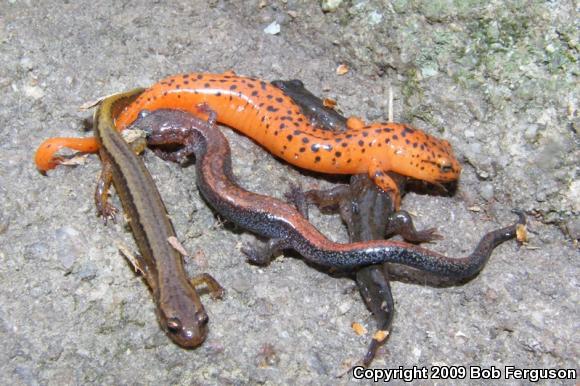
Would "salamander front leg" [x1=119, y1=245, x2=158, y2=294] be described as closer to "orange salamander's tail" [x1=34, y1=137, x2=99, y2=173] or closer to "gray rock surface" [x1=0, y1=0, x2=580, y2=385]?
"gray rock surface" [x1=0, y1=0, x2=580, y2=385]

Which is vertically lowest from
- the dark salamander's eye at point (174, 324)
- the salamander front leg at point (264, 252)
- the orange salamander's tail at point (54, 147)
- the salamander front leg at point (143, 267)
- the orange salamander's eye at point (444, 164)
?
the salamander front leg at point (264, 252)

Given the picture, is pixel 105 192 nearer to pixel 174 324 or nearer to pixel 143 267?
pixel 143 267

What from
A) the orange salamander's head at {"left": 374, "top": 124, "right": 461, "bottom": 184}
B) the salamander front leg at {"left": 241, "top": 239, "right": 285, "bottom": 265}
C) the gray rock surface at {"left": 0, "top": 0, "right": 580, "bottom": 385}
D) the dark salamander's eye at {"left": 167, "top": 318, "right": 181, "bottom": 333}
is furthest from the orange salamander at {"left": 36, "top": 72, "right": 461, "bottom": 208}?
the dark salamander's eye at {"left": 167, "top": 318, "right": 181, "bottom": 333}

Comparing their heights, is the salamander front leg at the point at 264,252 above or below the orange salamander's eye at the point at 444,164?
below

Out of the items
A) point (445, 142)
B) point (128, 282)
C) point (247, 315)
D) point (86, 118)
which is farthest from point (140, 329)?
point (445, 142)

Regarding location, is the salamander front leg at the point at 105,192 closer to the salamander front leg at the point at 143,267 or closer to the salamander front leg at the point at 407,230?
the salamander front leg at the point at 143,267

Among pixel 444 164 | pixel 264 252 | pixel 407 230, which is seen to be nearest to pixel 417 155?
pixel 444 164

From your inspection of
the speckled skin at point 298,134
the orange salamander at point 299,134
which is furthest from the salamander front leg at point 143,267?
the speckled skin at point 298,134
